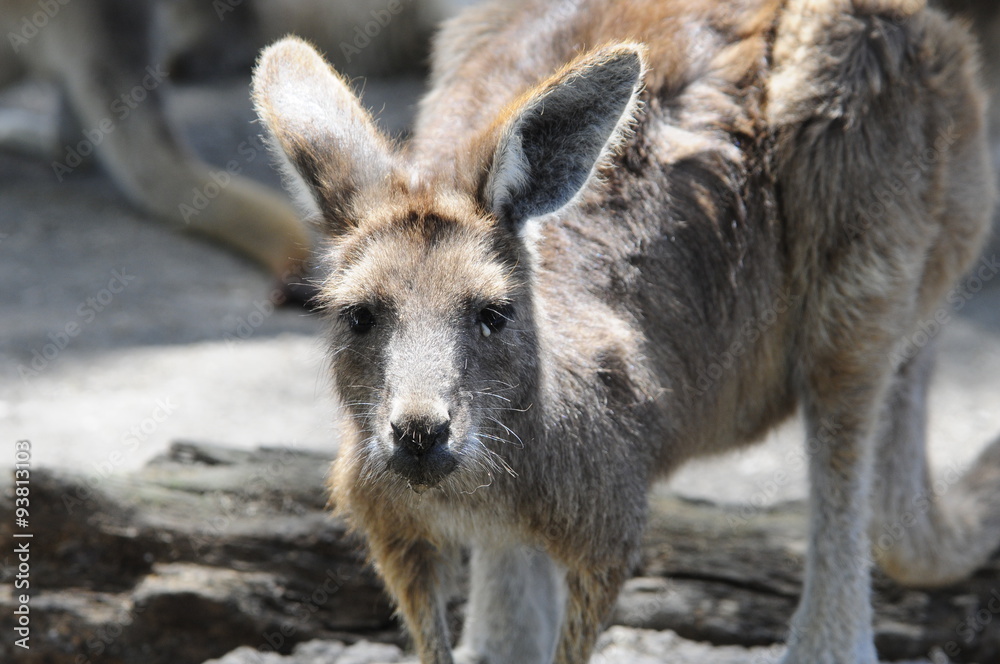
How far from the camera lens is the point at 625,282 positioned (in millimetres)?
3082

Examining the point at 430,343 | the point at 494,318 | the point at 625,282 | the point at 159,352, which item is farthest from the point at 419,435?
the point at 159,352

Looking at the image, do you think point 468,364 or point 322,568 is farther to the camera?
point 322,568

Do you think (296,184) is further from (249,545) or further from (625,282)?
(249,545)

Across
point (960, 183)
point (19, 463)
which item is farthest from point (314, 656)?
point (960, 183)

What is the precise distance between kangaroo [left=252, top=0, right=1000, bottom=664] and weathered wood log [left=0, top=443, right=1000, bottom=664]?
0.27 meters

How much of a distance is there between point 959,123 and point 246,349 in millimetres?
3544

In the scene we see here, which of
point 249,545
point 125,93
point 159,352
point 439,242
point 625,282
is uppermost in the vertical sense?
point 125,93

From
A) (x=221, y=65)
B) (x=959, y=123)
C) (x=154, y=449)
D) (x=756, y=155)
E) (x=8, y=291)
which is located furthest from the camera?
(x=221, y=65)

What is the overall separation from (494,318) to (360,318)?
31cm

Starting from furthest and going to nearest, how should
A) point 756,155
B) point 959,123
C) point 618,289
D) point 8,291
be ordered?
point 8,291 → point 959,123 → point 756,155 → point 618,289

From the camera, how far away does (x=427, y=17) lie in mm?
10289

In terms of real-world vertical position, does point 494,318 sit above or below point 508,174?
below

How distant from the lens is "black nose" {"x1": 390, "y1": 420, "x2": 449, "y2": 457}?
7.64ft

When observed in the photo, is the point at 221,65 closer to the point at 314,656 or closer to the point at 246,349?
the point at 246,349
